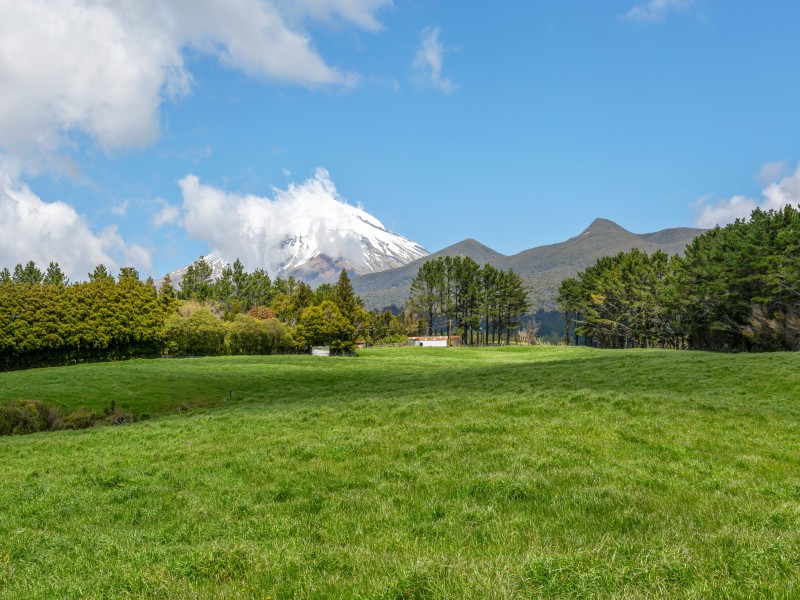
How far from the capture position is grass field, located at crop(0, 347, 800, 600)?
5.73 metres

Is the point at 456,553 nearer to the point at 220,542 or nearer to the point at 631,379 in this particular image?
the point at 220,542

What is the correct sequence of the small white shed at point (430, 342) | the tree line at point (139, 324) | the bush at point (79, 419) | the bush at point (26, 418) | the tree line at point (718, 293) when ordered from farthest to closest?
1. the small white shed at point (430, 342)
2. the tree line at point (139, 324)
3. the tree line at point (718, 293)
4. the bush at point (79, 419)
5. the bush at point (26, 418)

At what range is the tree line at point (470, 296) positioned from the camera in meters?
146

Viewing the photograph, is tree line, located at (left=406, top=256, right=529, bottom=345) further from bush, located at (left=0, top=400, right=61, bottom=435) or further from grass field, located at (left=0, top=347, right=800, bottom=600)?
grass field, located at (left=0, top=347, right=800, bottom=600)

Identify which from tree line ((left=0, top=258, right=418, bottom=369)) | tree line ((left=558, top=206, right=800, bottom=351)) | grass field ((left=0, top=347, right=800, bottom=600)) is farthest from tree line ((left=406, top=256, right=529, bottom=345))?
grass field ((left=0, top=347, right=800, bottom=600))

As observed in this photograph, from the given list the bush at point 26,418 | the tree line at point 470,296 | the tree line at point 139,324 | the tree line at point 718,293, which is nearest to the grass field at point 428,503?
the bush at point 26,418

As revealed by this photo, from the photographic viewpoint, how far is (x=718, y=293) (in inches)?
2847

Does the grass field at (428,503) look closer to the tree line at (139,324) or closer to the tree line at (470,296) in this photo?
the tree line at (139,324)

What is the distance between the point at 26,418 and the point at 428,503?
30545mm

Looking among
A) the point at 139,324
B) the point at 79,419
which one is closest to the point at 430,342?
the point at 139,324

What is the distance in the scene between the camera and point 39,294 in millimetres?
85250

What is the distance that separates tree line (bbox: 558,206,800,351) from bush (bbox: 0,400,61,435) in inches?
2907

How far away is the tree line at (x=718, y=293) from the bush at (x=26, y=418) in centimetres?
7384

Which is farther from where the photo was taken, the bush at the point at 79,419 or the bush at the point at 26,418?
the bush at the point at 79,419
